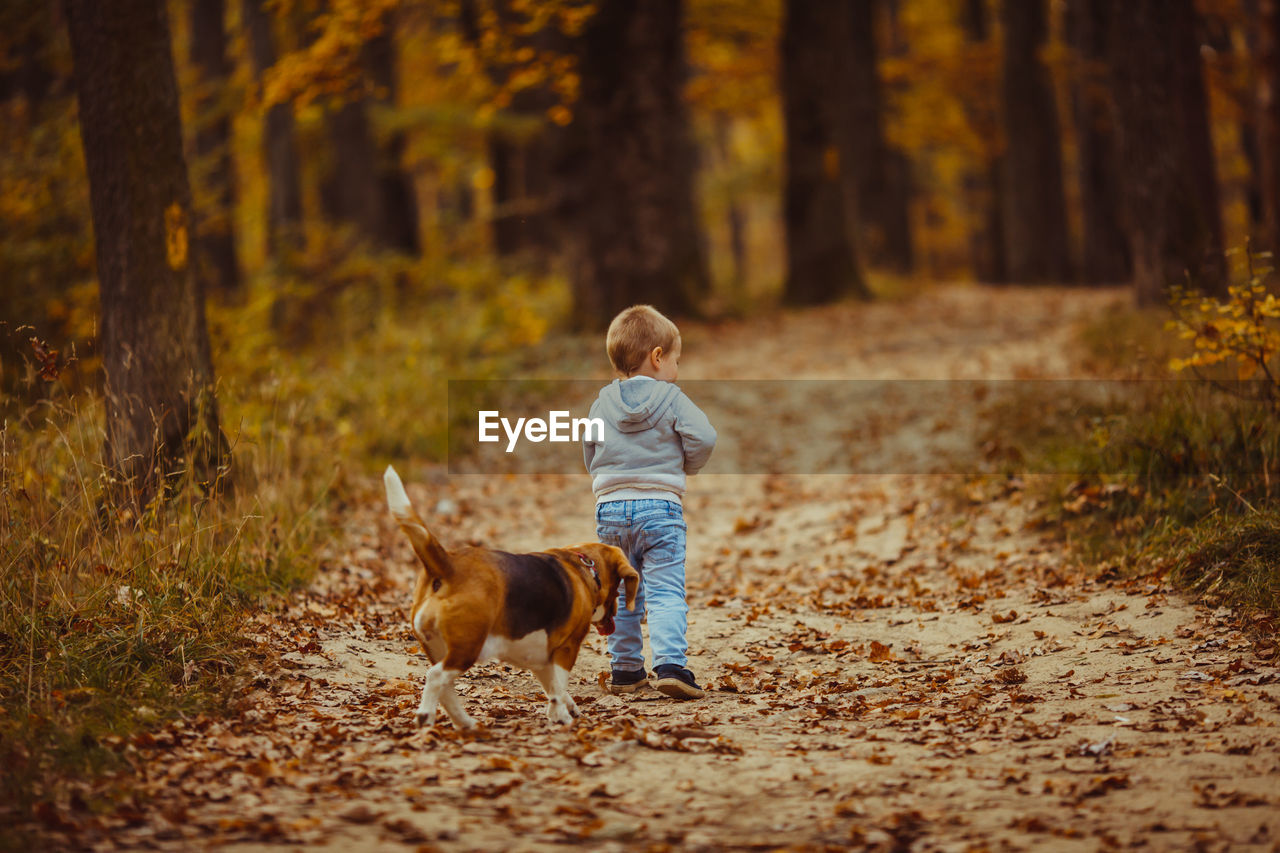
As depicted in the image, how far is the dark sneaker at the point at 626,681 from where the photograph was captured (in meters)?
5.06

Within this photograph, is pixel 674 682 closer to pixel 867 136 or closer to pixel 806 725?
pixel 806 725

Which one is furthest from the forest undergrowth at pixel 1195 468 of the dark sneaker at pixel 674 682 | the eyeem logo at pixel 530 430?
the eyeem logo at pixel 530 430

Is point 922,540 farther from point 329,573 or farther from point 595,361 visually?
point 595,361

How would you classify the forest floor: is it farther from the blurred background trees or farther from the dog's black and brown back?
the blurred background trees

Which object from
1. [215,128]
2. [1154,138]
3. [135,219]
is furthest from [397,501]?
[215,128]

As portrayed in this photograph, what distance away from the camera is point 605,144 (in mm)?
15039

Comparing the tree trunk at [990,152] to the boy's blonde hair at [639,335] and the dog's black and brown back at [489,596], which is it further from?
the dog's black and brown back at [489,596]

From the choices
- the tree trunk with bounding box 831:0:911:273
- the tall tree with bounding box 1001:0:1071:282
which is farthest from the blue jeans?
the tall tree with bounding box 1001:0:1071:282

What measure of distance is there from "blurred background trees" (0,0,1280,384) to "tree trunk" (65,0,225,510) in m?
0.53

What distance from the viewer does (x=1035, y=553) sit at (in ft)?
23.1

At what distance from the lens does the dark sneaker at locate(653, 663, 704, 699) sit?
4852mm

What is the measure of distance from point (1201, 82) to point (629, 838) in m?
14.4

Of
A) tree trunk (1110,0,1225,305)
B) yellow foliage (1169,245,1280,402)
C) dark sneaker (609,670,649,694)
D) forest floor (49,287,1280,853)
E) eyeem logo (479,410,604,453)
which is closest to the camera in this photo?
forest floor (49,287,1280,853)

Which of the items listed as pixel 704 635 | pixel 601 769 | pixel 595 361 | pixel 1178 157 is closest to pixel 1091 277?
pixel 1178 157
